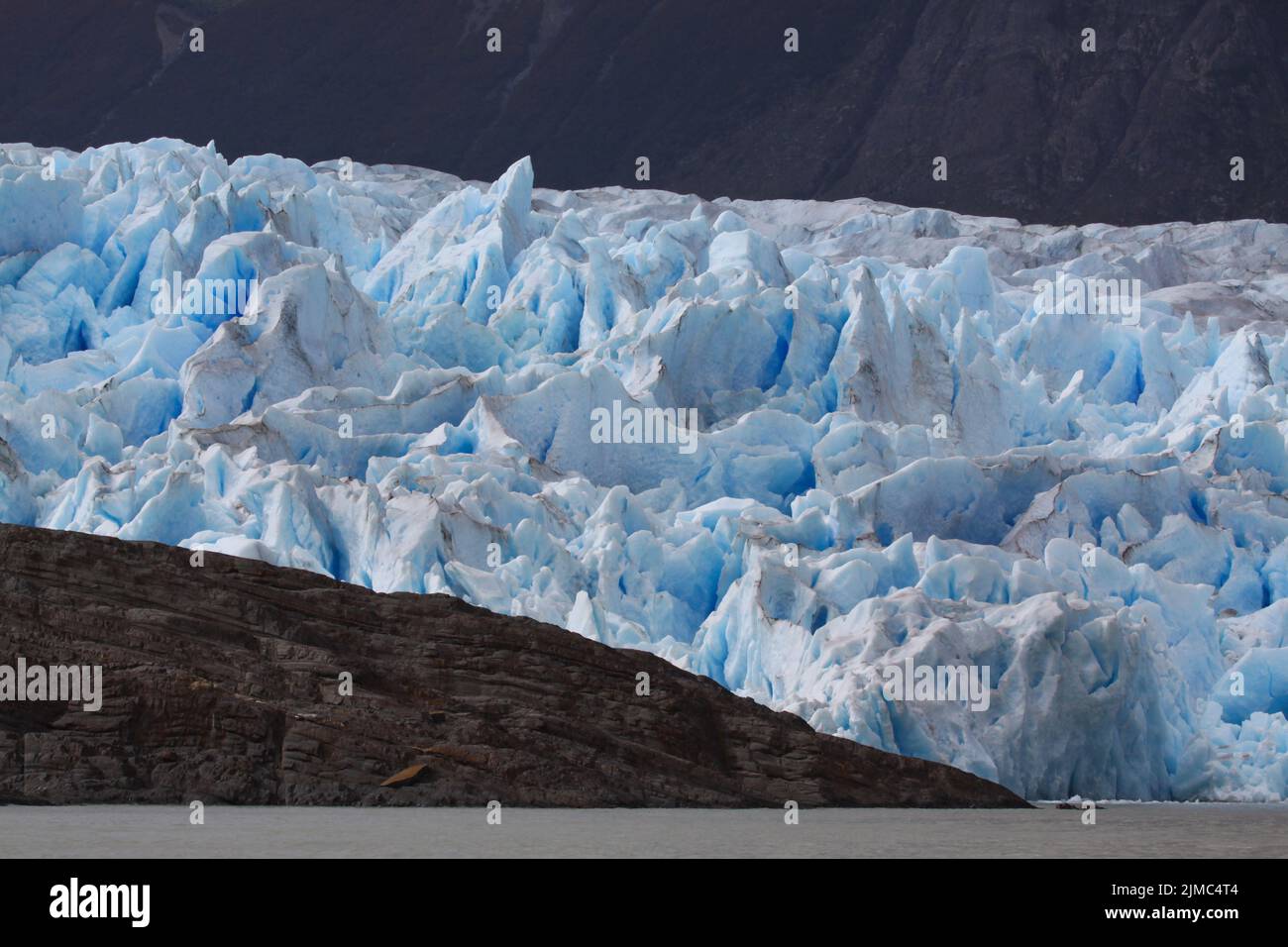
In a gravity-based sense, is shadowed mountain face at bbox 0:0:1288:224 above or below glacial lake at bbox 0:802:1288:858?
above

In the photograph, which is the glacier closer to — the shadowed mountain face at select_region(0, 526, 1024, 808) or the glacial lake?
the shadowed mountain face at select_region(0, 526, 1024, 808)

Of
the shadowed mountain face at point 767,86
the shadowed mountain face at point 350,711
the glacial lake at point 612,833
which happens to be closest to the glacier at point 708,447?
the shadowed mountain face at point 350,711

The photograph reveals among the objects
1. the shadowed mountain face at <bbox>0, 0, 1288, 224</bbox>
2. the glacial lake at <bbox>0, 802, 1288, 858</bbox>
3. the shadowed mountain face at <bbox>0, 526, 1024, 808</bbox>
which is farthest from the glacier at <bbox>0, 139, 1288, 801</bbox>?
the shadowed mountain face at <bbox>0, 0, 1288, 224</bbox>

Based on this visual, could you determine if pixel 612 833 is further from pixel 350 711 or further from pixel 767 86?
→ pixel 767 86

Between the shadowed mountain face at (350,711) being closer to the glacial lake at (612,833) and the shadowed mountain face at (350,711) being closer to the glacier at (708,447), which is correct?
the glacial lake at (612,833)

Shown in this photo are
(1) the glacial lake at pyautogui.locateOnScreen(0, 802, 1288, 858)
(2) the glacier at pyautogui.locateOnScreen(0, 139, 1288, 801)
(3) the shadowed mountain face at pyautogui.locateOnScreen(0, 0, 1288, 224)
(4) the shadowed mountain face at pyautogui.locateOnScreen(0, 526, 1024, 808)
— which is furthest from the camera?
(3) the shadowed mountain face at pyautogui.locateOnScreen(0, 0, 1288, 224)
